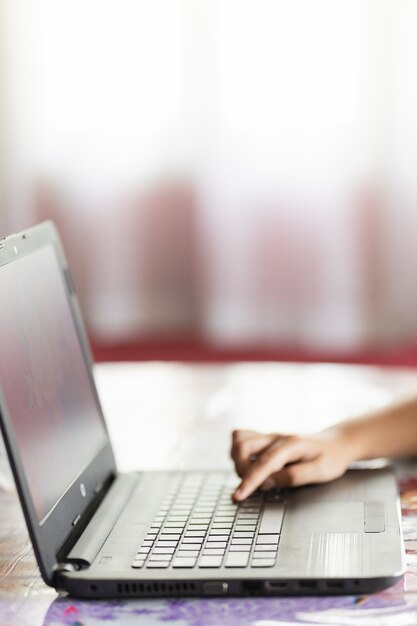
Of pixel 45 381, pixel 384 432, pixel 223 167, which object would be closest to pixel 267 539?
pixel 45 381

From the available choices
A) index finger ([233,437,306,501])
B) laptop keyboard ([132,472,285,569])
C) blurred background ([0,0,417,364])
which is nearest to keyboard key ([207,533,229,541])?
laptop keyboard ([132,472,285,569])

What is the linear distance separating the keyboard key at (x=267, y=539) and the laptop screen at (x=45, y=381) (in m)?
0.17

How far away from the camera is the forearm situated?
1175 mm

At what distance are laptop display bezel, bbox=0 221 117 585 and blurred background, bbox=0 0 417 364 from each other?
8.44 ft

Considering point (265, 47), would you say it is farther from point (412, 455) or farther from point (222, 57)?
point (412, 455)

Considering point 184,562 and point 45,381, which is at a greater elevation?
point 45,381

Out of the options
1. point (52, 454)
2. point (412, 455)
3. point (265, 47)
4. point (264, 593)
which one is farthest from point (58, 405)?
point (265, 47)

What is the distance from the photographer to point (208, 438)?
1327 millimetres

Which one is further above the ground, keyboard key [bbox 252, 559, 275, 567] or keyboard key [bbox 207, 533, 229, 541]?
keyboard key [bbox 252, 559, 275, 567]

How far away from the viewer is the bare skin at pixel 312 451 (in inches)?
40.7

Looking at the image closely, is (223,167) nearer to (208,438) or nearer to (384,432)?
(208,438)

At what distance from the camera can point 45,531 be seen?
2.76 feet

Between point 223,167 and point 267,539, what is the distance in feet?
10.4

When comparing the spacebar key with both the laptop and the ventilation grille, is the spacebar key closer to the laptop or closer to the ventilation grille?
the laptop
